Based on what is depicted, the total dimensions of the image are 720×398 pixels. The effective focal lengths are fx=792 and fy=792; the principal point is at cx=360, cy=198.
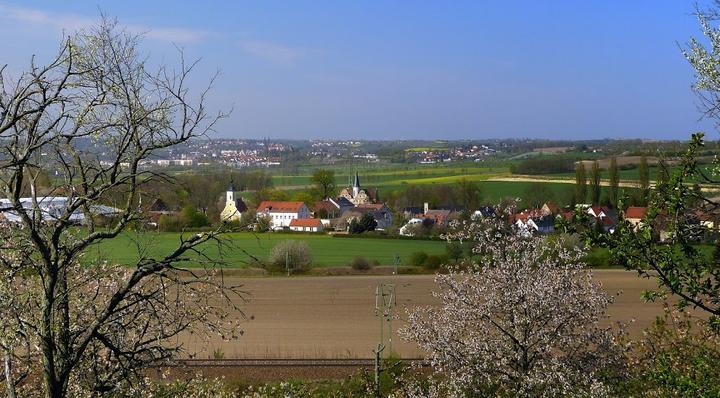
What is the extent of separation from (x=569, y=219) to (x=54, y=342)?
3858mm

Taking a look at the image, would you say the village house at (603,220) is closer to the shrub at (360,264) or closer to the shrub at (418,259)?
the shrub at (418,259)

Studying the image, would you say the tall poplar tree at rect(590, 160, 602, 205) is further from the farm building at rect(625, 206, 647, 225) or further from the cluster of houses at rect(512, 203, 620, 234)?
the farm building at rect(625, 206, 647, 225)

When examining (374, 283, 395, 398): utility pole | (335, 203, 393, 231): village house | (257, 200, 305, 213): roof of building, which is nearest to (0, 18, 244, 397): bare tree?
(374, 283, 395, 398): utility pole

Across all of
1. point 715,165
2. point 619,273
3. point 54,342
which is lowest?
point 619,273

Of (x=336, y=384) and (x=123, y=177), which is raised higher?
(x=123, y=177)

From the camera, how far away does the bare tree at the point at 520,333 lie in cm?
1077

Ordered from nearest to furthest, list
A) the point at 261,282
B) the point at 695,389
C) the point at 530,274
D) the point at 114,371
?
the point at 695,389 < the point at 114,371 < the point at 530,274 < the point at 261,282

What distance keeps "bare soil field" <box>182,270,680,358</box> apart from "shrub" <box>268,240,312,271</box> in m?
1.47

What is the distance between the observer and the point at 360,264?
36875 mm

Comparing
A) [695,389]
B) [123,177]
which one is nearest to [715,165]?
[695,389]

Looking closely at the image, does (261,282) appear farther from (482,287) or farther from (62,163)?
(62,163)

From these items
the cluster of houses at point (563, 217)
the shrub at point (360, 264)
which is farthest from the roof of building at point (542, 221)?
the shrub at point (360, 264)

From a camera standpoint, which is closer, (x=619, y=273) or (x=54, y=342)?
(x=54, y=342)

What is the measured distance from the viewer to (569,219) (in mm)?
5727
